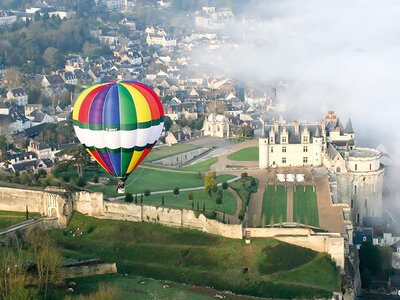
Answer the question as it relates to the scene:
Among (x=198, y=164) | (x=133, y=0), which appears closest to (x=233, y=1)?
(x=133, y=0)

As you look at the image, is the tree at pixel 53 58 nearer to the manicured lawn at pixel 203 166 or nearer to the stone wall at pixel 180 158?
the stone wall at pixel 180 158

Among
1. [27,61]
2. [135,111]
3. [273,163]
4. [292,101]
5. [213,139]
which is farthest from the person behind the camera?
[27,61]

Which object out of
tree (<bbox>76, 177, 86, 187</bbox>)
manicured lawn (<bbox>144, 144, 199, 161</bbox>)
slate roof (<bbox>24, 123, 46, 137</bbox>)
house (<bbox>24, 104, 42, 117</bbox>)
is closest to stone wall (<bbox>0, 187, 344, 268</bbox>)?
tree (<bbox>76, 177, 86, 187</bbox>)

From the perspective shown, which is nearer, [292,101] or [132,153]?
[132,153]

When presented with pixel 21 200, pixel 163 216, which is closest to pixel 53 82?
pixel 21 200

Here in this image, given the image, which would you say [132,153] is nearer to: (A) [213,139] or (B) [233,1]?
(A) [213,139]

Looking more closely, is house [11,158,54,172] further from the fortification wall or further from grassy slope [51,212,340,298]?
grassy slope [51,212,340,298]
